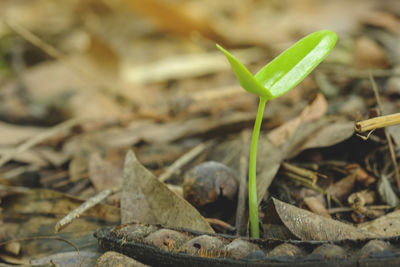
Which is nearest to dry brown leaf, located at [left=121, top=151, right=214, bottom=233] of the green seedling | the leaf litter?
the leaf litter

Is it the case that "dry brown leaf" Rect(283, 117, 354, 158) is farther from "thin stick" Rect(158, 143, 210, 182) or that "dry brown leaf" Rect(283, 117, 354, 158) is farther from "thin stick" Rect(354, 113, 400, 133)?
"thin stick" Rect(158, 143, 210, 182)

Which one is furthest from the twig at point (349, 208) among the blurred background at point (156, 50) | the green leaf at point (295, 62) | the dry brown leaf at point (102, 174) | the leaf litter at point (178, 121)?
the blurred background at point (156, 50)

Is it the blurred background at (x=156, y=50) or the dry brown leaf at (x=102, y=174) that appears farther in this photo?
the blurred background at (x=156, y=50)

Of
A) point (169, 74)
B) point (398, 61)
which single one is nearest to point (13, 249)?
point (398, 61)

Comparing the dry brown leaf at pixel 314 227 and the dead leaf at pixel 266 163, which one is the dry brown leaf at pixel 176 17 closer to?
the dead leaf at pixel 266 163

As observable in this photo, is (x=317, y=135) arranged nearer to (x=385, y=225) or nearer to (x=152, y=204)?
(x=385, y=225)

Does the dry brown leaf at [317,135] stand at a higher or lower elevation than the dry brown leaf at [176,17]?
lower
